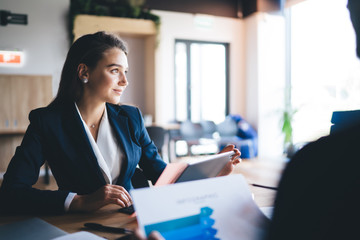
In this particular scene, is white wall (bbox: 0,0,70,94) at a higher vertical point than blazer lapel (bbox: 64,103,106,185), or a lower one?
higher

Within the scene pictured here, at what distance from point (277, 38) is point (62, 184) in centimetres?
681

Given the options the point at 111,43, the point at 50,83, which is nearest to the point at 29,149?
the point at 111,43

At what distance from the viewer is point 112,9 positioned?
20.8 ft

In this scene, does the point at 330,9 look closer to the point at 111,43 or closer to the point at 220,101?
the point at 220,101

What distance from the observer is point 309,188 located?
0.51 metres

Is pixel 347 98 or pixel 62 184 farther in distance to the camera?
pixel 347 98

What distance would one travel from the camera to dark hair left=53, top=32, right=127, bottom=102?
67.9 inches

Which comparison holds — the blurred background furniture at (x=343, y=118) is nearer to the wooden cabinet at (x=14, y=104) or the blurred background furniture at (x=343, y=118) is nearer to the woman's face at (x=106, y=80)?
the woman's face at (x=106, y=80)

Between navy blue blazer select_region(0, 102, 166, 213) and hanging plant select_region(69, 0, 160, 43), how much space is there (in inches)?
187

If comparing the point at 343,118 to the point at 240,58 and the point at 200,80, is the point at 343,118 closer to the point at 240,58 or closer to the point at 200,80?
the point at 200,80

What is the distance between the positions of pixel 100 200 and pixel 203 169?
420 mm

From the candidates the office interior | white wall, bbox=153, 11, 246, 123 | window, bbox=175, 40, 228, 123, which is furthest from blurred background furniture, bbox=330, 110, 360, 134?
window, bbox=175, 40, 228, 123

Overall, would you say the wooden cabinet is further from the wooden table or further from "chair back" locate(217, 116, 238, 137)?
the wooden table

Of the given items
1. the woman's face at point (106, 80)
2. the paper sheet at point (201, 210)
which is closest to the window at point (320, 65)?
the woman's face at point (106, 80)
